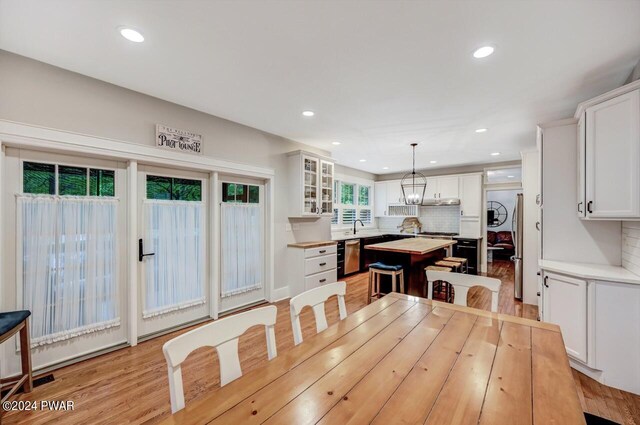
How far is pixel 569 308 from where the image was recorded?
2398 mm

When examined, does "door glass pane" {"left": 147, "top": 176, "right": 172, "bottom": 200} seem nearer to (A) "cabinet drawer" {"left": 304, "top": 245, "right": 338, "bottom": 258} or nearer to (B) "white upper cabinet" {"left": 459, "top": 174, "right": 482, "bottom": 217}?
(A) "cabinet drawer" {"left": 304, "top": 245, "right": 338, "bottom": 258}

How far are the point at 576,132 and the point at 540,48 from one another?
1.19m

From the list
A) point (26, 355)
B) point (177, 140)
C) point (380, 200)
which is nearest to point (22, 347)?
point (26, 355)

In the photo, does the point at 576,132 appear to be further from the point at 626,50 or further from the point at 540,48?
the point at 540,48

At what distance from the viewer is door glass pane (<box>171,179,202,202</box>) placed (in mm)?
3305

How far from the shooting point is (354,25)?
1.82 meters

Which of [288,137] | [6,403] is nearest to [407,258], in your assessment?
[288,137]

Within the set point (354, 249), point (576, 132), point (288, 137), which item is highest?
point (288, 137)

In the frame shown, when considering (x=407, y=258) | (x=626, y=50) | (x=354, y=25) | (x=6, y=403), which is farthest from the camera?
(x=407, y=258)

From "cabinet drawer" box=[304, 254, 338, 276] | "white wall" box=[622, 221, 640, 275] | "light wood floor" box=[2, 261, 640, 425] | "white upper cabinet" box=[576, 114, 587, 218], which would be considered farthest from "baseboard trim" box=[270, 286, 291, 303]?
"white wall" box=[622, 221, 640, 275]

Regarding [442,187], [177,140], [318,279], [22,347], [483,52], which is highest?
[483,52]

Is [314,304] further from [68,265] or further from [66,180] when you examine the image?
[66,180]

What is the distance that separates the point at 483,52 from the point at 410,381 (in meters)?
2.31

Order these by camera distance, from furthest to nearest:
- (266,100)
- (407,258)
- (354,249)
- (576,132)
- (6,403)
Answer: (354,249) → (407,258) → (266,100) → (576,132) → (6,403)
